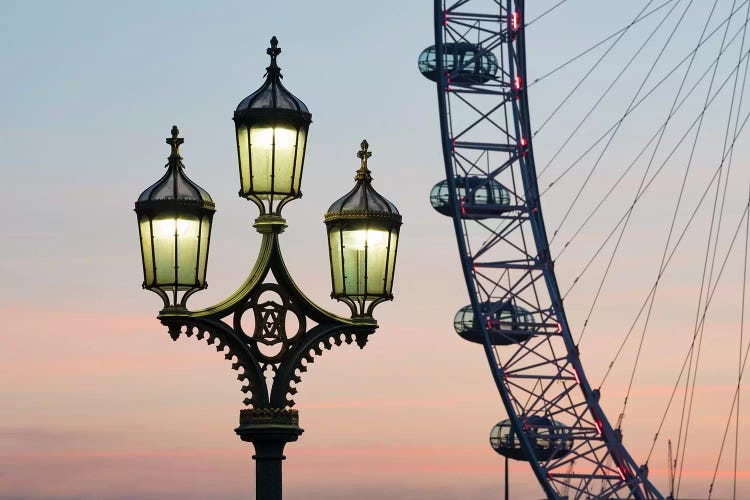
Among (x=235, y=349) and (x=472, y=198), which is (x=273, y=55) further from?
(x=472, y=198)

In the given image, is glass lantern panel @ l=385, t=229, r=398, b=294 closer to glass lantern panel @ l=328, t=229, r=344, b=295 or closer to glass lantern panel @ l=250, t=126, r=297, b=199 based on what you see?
glass lantern panel @ l=328, t=229, r=344, b=295

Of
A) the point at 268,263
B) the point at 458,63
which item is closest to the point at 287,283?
the point at 268,263

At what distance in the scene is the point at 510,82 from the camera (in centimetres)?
6378

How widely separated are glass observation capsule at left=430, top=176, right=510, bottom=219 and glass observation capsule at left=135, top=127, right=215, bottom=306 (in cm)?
5124

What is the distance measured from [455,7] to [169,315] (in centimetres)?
5034

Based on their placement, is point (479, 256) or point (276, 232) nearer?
point (276, 232)

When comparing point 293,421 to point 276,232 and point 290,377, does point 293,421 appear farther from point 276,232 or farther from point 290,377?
point 276,232

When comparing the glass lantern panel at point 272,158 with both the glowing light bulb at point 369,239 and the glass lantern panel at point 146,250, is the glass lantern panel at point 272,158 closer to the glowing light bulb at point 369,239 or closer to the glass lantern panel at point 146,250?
the glowing light bulb at point 369,239

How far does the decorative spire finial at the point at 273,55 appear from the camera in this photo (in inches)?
517

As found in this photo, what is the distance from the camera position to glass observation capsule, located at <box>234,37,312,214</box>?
42.4ft

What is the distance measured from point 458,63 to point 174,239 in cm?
5044

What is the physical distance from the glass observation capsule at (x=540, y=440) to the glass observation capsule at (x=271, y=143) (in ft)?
176

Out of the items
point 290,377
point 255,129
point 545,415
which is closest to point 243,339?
point 290,377

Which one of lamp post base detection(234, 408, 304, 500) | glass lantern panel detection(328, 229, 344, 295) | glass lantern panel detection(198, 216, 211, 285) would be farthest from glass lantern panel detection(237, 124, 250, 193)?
lamp post base detection(234, 408, 304, 500)
